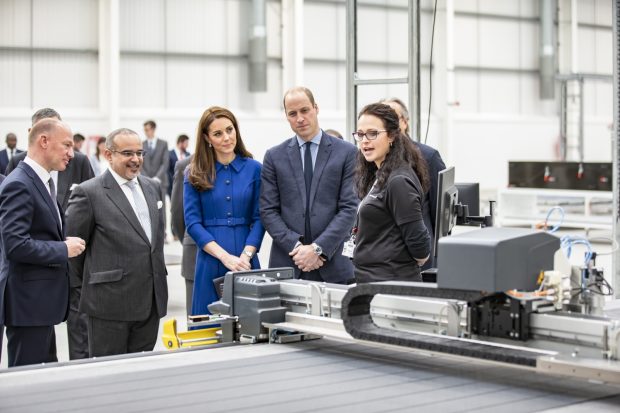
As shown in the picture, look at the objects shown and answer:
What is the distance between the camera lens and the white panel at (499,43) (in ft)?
55.5

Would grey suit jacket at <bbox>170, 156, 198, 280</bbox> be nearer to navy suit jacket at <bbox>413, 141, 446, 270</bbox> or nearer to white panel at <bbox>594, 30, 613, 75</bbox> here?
navy suit jacket at <bbox>413, 141, 446, 270</bbox>

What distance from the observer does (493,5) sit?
17016 mm

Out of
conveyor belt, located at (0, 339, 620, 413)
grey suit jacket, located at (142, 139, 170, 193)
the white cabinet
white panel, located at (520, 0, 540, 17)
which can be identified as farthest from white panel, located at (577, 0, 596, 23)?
conveyor belt, located at (0, 339, 620, 413)

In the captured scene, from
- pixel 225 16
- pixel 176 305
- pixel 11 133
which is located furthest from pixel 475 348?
pixel 225 16

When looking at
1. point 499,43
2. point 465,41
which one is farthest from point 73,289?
point 499,43

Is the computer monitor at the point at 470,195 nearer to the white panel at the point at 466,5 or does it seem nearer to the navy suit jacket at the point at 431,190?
the navy suit jacket at the point at 431,190

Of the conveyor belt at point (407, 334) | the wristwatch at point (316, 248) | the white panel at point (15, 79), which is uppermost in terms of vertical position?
the white panel at point (15, 79)

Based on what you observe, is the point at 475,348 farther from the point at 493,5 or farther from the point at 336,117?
the point at 493,5

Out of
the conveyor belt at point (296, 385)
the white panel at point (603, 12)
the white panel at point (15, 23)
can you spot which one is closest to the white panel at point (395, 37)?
the white panel at point (603, 12)

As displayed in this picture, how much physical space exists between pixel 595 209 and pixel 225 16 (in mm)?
6401

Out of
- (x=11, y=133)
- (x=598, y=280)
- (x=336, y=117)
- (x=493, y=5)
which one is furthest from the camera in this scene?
(x=493, y=5)

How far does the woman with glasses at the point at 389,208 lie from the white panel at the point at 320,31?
39.5ft

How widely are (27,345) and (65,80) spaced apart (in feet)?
33.5

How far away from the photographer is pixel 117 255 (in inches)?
135
